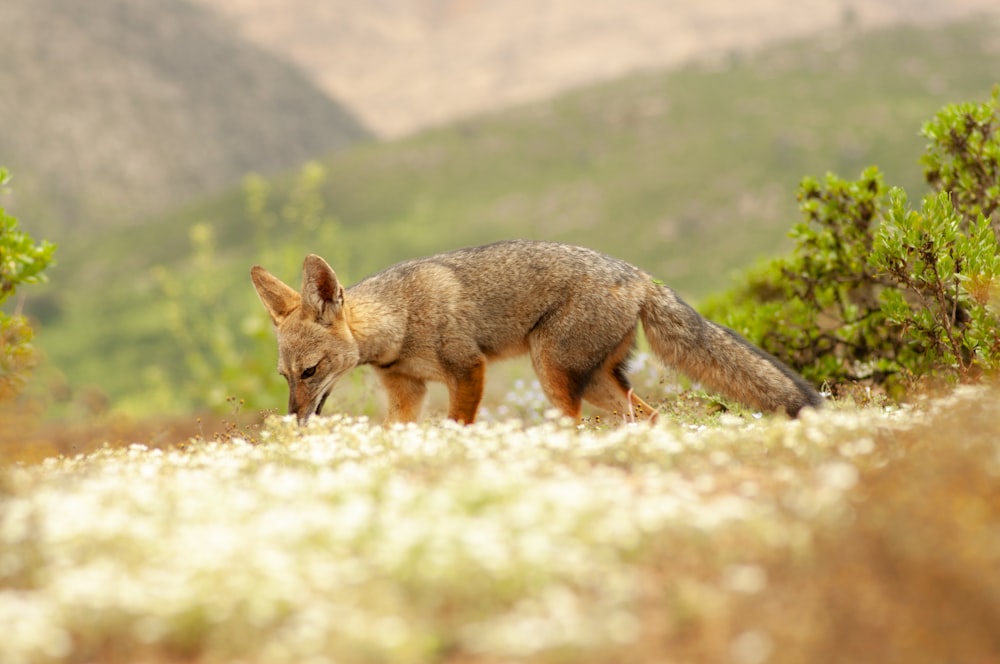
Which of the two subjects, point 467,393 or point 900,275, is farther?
point 467,393

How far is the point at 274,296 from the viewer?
7469 millimetres

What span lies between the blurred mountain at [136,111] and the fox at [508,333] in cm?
6567

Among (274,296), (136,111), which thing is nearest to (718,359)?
(274,296)

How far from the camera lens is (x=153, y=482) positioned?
15.3ft

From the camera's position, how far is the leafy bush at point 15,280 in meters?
6.96

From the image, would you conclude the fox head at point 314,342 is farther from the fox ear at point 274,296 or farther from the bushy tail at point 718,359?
the bushy tail at point 718,359

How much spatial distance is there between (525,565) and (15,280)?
597 cm

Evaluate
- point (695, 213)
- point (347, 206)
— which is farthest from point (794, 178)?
point (347, 206)

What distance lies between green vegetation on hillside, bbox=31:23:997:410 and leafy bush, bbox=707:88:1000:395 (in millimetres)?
30148

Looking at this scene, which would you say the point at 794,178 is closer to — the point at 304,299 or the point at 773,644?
the point at 304,299

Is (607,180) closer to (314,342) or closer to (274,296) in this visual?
(274,296)

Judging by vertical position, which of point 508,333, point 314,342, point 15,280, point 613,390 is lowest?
point 613,390

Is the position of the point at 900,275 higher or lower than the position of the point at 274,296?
lower

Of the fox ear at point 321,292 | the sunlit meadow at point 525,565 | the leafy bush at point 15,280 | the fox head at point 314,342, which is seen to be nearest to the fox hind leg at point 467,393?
the fox head at point 314,342
